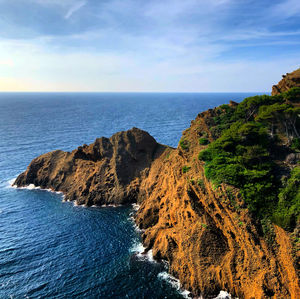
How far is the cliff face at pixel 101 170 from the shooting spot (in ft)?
198

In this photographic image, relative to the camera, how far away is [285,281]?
26.1 meters

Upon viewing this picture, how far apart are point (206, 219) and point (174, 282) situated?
10346 mm

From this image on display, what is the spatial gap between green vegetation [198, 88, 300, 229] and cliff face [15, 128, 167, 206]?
86.0 feet

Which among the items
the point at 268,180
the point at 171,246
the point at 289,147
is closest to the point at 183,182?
the point at 171,246

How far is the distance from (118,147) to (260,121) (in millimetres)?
38691

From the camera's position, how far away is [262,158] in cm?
3531

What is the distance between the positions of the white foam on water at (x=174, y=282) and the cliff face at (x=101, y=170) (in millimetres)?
25713

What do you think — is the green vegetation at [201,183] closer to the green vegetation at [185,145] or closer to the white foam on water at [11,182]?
the green vegetation at [185,145]

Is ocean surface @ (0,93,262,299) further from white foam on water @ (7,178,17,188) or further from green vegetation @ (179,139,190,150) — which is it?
green vegetation @ (179,139,190,150)

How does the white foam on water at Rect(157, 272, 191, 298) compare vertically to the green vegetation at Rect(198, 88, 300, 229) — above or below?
below

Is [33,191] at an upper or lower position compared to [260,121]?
lower

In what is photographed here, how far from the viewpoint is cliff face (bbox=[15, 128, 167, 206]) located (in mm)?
60406

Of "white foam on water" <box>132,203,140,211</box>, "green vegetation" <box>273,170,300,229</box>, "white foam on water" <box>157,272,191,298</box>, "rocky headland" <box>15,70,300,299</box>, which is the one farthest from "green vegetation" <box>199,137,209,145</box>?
"white foam on water" <box>132,203,140,211</box>

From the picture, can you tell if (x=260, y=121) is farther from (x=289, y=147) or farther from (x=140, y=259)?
(x=140, y=259)
